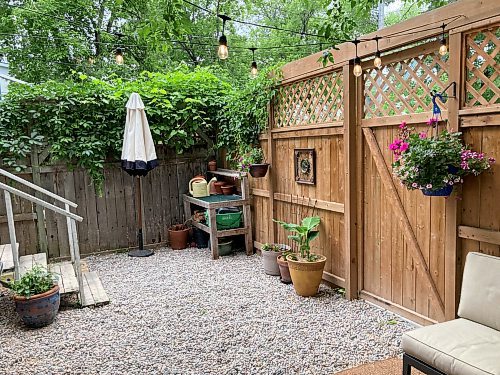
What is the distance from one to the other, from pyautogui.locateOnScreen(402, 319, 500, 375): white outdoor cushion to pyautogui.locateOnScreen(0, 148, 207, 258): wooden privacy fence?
4.48m

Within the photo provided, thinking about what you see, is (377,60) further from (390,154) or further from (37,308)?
(37,308)

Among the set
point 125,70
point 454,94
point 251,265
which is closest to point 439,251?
point 454,94

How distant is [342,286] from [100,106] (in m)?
3.89

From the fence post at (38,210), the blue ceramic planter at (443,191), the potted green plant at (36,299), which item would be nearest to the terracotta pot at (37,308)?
the potted green plant at (36,299)

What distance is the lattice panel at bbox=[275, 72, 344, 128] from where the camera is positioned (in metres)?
3.86

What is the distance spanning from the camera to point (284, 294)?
397 centimetres

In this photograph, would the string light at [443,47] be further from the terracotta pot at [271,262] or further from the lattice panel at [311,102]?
the terracotta pot at [271,262]

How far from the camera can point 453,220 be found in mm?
2723

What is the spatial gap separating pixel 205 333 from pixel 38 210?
10.7ft

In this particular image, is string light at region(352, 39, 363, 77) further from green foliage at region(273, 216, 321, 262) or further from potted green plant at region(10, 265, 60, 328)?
potted green plant at region(10, 265, 60, 328)

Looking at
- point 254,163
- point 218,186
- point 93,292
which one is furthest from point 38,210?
point 254,163

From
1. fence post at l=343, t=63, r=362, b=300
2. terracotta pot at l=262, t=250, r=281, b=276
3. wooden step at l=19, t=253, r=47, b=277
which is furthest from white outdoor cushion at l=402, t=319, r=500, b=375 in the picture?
wooden step at l=19, t=253, r=47, b=277

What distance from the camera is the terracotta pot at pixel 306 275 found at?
377 centimetres

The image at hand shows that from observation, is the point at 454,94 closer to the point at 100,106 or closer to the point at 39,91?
the point at 100,106
